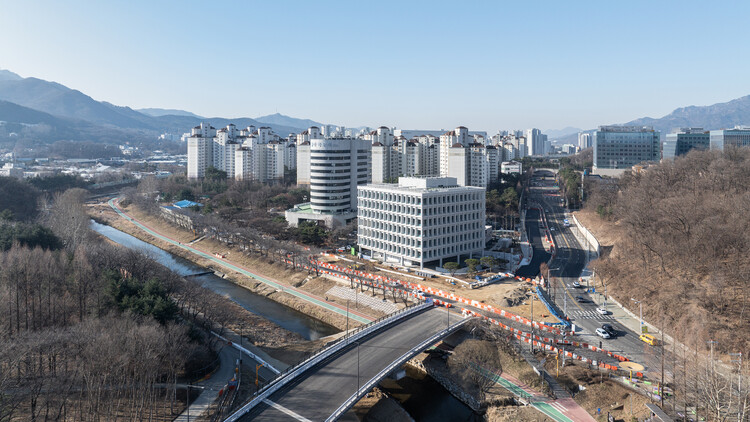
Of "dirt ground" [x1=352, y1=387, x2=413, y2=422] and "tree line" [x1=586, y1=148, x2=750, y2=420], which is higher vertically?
"tree line" [x1=586, y1=148, x2=750, y2=420]

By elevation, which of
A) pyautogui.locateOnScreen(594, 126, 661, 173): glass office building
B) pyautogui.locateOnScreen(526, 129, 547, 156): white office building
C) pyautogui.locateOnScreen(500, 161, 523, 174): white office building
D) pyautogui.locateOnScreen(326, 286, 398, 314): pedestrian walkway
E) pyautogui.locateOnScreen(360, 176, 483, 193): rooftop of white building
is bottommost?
pyautogui.locateOnScreen(326, 286, 398, 314): pedestrian walkway

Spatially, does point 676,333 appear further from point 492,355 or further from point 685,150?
point 685,150

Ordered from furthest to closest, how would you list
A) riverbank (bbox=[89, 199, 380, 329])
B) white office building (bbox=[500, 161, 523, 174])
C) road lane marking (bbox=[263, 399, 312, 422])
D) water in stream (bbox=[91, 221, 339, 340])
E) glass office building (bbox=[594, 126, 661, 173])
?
1. white office building (bbox=[500, 161, 523, 174])
2. glass office building (bbox=[594, 126, 661, 173])
3. riverbank (bbox=[89, 199, 380, 329])
4. water in stream (bbox=[91, 221, 339, 340])
5. road lane marking (bbox=[263, 399, 312, 422])

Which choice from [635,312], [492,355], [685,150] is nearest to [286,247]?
[492,355]

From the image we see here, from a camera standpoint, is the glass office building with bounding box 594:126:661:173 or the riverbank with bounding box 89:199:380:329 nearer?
the riverbank with bounding box 89:199:380:329

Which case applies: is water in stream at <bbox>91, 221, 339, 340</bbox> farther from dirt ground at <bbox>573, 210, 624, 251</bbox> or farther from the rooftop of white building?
dirt ground at <bbox>573, 210, 624, 251</bbox>

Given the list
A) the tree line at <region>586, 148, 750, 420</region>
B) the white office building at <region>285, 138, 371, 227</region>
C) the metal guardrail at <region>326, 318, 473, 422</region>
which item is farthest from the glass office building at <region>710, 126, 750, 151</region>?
the metal guardrail at <region>326, 318, 473, 422</region>
